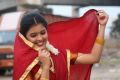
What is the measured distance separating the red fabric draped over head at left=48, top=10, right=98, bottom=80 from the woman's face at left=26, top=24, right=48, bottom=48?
0.54m

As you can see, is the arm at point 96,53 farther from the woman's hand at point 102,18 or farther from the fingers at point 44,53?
the fingers at point 44,53

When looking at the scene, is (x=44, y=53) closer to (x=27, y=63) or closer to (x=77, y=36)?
(x=27, y=63)

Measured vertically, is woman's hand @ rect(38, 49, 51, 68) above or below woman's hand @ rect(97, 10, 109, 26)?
below

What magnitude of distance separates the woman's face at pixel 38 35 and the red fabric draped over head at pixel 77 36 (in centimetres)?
54

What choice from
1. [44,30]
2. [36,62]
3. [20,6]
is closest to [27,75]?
[36,62]

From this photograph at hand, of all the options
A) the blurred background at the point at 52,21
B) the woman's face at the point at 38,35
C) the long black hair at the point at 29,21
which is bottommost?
the blurred background at the point at 52,21

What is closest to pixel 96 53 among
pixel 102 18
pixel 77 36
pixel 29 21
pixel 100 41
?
pixel 100 41

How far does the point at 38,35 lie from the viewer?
12.3 ft

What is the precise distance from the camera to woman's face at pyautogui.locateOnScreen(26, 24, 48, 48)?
374 centimetres

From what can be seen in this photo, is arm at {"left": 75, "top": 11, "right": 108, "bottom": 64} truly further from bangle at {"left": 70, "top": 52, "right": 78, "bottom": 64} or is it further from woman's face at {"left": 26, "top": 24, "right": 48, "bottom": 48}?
woman's face at {"left": 26, "top": 24, "right": 48, "bottom": 48}

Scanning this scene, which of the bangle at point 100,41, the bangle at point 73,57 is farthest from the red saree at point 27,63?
the bangle at point 100,41

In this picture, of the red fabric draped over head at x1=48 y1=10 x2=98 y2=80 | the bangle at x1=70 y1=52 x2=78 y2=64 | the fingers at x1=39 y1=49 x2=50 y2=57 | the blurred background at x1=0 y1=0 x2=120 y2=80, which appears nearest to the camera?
the fingers at x1=39 y1=49 x2=50 y2=57

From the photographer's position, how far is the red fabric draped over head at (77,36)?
14.2ft

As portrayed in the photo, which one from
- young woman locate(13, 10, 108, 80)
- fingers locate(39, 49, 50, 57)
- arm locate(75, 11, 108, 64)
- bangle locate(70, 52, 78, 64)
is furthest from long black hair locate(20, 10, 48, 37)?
arm locate(75, 11, 108, 64)
